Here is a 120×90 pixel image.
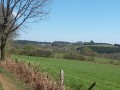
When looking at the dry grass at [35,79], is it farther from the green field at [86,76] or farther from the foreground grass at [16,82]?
the green field at [86,76]

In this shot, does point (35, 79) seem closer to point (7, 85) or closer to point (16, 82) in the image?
point (7, 85)

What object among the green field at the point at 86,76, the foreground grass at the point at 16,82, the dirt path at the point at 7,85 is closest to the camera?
the foreground grass at the point at 16,82

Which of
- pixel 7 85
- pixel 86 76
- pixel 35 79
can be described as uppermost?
pixel 35 79

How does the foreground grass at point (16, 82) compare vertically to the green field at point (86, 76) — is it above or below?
above

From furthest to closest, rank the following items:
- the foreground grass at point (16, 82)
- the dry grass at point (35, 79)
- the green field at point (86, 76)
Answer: the green field at point (86, 76), the foreground grass at point (16, 82), the dry grass at point (35, 79)

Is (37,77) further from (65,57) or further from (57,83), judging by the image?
(65,57)

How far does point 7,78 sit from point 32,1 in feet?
35.7

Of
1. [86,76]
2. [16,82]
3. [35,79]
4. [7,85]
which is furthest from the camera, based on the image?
[86,76]

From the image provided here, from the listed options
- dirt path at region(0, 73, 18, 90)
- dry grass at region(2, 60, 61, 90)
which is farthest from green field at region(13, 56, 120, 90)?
dirt path at region(0, 73, 18, 90)

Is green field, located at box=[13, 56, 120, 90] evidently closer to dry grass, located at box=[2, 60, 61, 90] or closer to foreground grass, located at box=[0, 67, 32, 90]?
dry grass, located at box=[2, 60, 61, 90]

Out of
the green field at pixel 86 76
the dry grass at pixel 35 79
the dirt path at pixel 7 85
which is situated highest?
the dry grass at pixel 35 79

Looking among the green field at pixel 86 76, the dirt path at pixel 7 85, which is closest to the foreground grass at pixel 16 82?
the dirt path at pixel 7 85

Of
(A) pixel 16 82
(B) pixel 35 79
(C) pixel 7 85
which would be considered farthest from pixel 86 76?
(B) pixel 35 79

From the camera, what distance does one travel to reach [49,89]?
13938 mm
